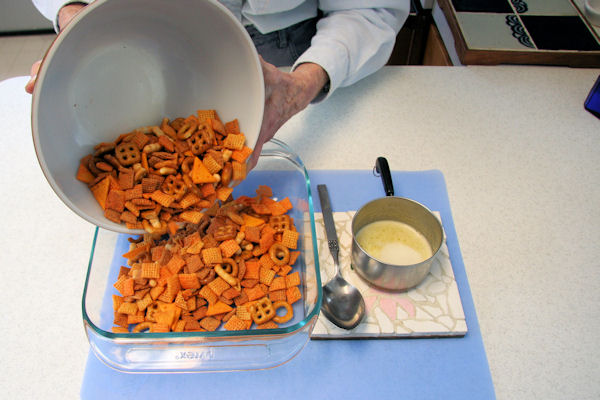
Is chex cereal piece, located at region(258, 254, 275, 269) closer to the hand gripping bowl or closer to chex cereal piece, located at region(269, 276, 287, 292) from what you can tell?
chex cereal piece, located at region(269, 276, 287, 292)

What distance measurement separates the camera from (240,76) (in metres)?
0.77

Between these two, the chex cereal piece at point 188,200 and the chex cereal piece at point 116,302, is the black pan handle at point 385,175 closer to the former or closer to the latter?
the chex cereal piece at point 188,200

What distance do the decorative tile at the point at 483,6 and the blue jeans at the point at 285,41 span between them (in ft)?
1.83

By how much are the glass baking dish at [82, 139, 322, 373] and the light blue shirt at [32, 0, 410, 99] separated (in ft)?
1.25

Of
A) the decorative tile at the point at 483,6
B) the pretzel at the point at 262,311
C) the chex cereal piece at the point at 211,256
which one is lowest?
the pretzel at the point at 262,311

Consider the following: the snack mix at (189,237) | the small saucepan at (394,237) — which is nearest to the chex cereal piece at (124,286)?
the snack mix at (189,237)

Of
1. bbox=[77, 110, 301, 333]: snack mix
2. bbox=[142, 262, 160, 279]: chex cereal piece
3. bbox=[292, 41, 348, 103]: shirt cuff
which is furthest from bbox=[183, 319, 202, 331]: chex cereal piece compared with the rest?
bbox=[292, 41, 348, 103]: shirt cuff

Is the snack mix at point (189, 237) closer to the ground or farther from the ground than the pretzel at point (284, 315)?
farther from the ground

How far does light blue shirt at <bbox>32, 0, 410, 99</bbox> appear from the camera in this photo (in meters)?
1.03

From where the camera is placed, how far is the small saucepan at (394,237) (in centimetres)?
80

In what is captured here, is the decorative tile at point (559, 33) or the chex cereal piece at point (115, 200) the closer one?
the chex cereal piece at point (115, 200)

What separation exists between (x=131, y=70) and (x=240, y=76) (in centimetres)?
19

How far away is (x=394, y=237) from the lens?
2.85 ft

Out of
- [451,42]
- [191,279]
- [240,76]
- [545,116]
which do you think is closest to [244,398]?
[191,279]
